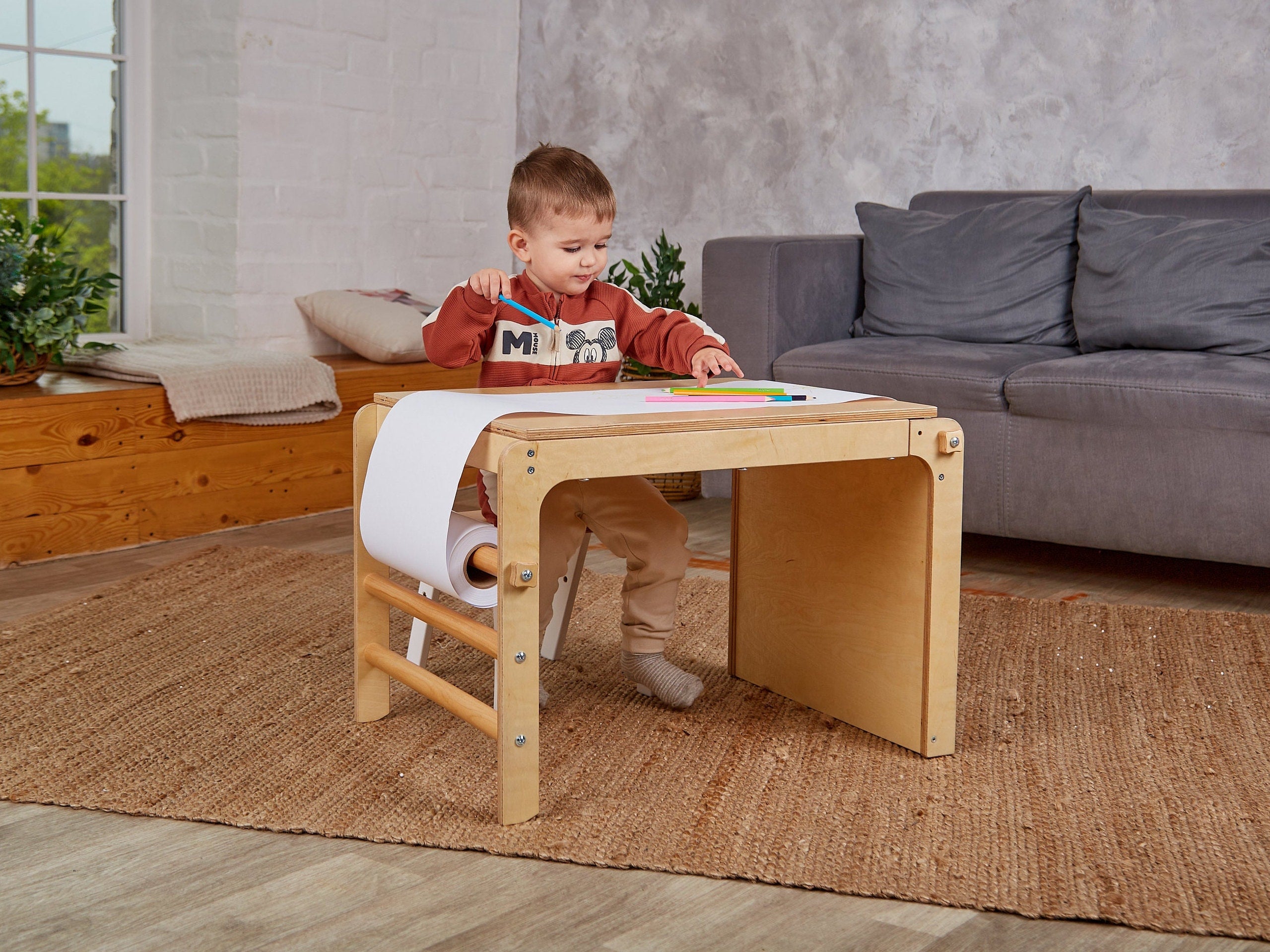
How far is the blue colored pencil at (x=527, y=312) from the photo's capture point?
156 cm

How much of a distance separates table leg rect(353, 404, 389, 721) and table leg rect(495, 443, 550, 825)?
327 millimetres

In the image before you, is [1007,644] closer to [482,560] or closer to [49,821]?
[482,560]

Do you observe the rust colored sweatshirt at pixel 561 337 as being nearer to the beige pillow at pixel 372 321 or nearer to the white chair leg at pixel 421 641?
the white chair leg at pixel 421 641

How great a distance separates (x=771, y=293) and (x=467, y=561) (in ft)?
4.71

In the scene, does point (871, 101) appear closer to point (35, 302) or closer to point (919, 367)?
point (919, 367)

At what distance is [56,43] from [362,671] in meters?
2.11

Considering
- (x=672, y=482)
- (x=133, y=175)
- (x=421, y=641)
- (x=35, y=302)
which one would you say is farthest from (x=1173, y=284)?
(x=133, y=175)

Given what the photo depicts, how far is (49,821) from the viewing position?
127 centimetres

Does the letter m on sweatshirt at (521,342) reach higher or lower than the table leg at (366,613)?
higher

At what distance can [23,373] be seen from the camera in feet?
7.75

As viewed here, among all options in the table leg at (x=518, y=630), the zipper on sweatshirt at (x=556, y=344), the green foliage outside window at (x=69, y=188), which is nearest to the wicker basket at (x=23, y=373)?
the green foliage outside window at (x=69, y=188)

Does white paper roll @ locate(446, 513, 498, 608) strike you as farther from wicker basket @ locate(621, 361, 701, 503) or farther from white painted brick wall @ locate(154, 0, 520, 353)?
white painted brick wall @ locate(154, 0, 520, 353)

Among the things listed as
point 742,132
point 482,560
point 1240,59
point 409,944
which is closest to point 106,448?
point 482,560

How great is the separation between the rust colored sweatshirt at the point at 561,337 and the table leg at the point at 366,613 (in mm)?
153
